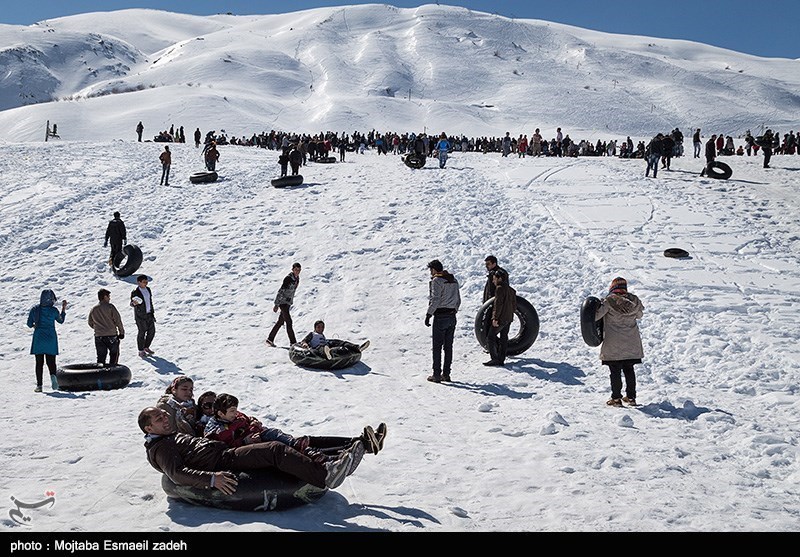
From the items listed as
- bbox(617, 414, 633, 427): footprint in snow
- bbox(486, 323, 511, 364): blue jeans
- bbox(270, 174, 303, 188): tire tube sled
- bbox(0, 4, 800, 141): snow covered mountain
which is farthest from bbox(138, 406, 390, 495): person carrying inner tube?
bbox(0, 4, 800, 141): snow covered mountain

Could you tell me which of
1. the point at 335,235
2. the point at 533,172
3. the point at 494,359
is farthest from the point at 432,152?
the point at 494,359

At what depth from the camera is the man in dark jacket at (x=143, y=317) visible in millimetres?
11875

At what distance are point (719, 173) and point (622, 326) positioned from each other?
19.1 metres

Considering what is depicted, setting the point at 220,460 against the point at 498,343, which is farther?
the point at 498,343

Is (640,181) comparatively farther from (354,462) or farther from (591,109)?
(591,109)

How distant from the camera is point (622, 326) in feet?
27.9

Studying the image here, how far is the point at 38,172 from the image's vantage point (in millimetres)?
28031

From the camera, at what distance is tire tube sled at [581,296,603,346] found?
29.1ft

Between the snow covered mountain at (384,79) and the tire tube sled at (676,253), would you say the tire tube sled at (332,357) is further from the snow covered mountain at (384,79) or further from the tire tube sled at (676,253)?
the snow covered mountain at (384,79)

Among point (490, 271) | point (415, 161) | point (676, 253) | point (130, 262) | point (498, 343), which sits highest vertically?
point (415, 161)

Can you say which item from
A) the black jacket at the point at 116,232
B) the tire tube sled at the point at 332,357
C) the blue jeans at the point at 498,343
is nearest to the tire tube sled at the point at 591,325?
the blue jeans at the point at 498,343

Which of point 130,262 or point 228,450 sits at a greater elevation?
point 130,262

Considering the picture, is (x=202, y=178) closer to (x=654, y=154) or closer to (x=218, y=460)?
(x=654, y=154)

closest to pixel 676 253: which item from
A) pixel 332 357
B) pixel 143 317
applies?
pixel 332 357
